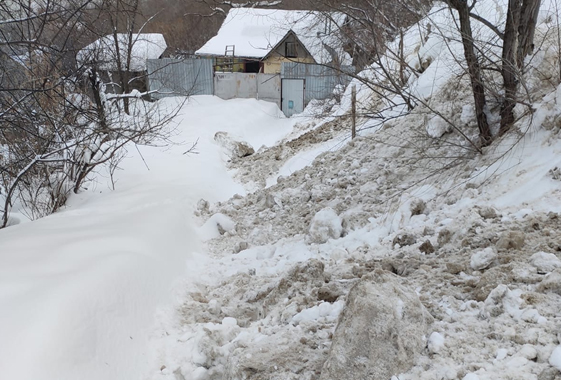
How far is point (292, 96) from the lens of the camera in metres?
21.3

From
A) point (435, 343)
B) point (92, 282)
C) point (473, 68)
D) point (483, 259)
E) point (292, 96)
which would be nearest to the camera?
point (435, 343)

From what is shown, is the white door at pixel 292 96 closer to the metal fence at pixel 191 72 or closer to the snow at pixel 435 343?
the metal fence at pixel 191 72

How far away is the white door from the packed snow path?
48.0ft

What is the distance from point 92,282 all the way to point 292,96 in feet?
62.0

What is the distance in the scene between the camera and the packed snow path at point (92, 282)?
2.58 m

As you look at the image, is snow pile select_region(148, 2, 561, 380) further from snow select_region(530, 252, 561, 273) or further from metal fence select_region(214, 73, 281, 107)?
metal fence select_region(214, 73, 281, 107)

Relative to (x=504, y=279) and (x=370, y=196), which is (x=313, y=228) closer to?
(x=370, y=196)

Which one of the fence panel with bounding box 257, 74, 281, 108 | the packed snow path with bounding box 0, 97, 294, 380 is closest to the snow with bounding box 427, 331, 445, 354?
the packed snow path with bounding box 0, 97, 294, 380

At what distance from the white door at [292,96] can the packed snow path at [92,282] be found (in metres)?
14.6

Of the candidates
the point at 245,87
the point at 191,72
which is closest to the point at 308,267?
the point at 245,87

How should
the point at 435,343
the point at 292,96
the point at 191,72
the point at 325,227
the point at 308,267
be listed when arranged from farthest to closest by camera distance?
the point at 191,72 < the point at 292,96 < the point at 325,227 < the point at 308,267 < the point at 435,343

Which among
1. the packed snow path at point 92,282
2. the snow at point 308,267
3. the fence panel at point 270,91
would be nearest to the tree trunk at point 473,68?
the snow at point 308,267

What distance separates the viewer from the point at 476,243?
3.20 m

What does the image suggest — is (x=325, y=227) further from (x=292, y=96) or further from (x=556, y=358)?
(x=292, y=96)
